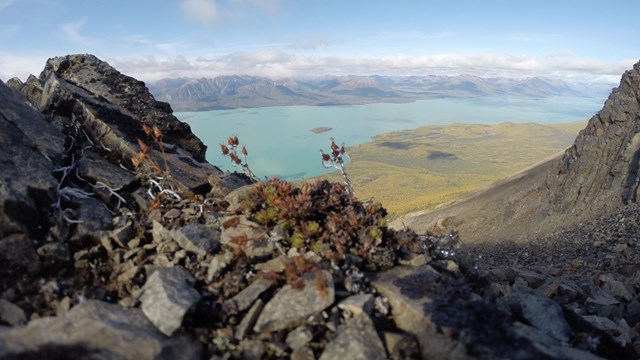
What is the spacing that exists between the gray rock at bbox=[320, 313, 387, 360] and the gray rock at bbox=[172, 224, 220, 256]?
2.72 m

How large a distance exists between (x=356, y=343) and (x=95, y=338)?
3096 millimetres

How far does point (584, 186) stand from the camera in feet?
118

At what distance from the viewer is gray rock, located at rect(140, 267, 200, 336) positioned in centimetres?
541

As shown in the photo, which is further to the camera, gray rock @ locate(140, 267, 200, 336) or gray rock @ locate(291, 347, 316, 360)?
gray rock @ locate(140, 267, 200, 336)

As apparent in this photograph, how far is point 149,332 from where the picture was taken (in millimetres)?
5281

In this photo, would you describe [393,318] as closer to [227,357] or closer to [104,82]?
[227,357]

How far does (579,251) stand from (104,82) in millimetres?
23129

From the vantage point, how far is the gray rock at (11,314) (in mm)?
5387

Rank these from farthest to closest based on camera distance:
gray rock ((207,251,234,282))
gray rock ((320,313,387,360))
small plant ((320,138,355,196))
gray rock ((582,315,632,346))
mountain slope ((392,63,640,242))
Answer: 1. mountain slope ((392,63,640,242))
2. small plant ((320,138,355,196))
3. gray rock ((582,315,632,346))
4. gray rock ((207,251,234,282))
5. gray rock ((320,313,387,360))

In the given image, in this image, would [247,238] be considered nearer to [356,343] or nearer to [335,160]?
[356,343]

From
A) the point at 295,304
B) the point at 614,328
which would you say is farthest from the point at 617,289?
the point at 295,304

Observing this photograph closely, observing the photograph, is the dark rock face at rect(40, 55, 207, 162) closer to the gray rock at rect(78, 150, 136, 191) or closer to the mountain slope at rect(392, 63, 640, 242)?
the gray rock at rect(78, 150, 136, 191)

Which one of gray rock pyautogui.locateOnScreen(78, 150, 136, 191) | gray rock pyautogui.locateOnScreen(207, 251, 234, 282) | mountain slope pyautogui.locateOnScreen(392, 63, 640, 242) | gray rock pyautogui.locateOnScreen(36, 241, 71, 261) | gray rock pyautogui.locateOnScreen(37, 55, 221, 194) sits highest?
gray rock pyautogui.locateOnScreen(37, 55, 221, 194)

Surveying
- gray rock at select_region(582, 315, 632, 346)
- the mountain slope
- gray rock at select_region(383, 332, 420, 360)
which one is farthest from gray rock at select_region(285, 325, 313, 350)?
the mountain slope
